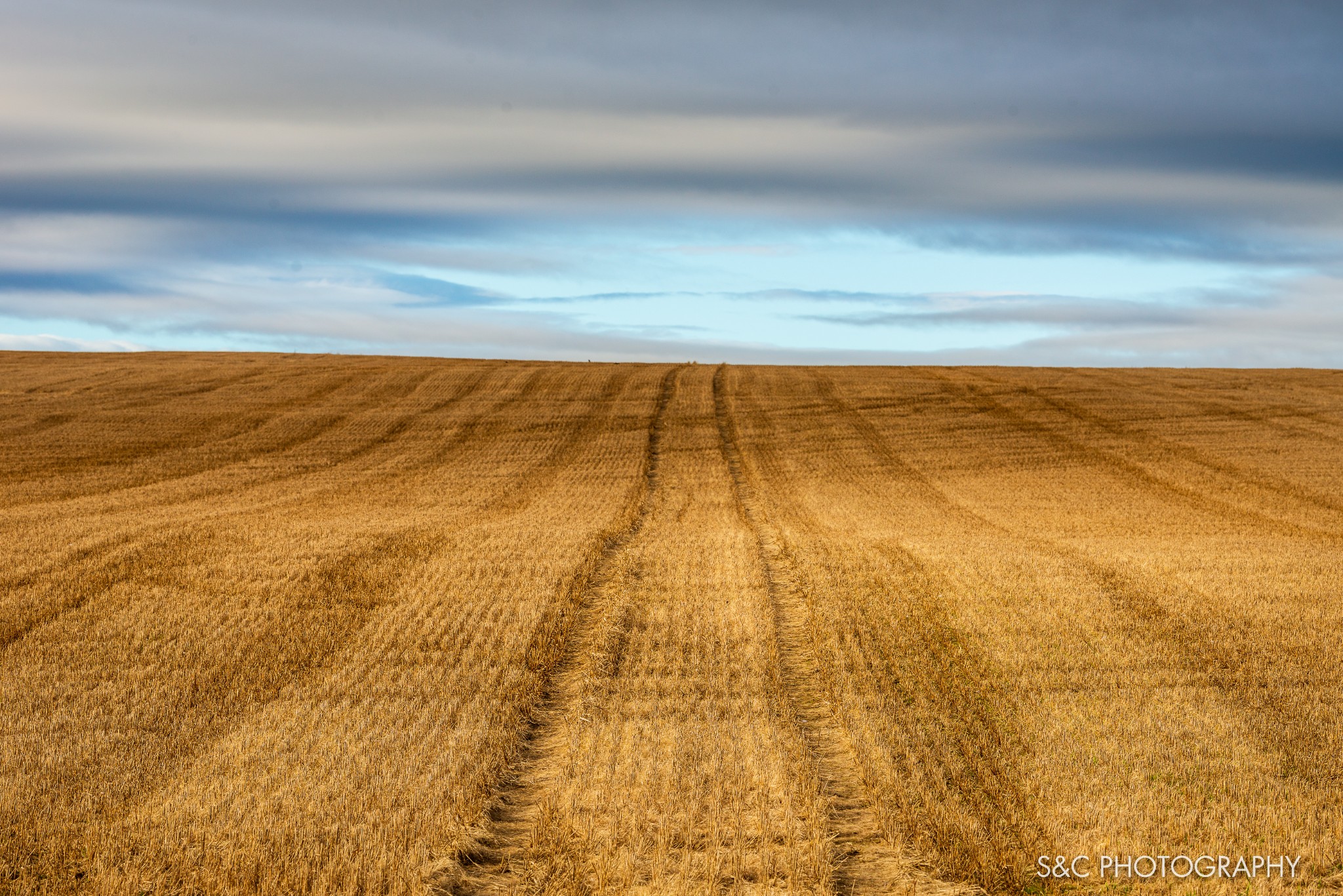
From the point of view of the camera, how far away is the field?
7.89m

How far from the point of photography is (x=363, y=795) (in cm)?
876

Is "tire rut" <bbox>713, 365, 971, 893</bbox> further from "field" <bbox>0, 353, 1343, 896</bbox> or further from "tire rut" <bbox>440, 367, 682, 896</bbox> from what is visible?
"tire rut" <bbox>440, 367, 682, 896</bbox>

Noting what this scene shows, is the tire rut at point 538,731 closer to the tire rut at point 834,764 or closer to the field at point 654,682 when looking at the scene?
the field at point 654,682

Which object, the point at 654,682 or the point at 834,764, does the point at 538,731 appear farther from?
the point at 834,764

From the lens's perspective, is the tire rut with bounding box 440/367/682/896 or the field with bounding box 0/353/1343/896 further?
the field with bounding box 0/353/1343/896

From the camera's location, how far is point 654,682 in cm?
1206

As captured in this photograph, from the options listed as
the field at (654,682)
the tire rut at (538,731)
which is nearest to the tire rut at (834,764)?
the field at (654,682)

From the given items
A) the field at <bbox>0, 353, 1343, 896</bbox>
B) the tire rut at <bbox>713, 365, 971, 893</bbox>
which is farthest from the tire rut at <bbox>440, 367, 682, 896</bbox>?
the tire rut at <bbox>713, 365, 971, 893</bbox>

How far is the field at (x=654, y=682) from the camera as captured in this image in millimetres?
7891

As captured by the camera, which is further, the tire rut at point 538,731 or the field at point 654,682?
the field at point 654,682

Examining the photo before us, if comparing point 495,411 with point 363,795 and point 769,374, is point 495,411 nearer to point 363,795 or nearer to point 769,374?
point 769,374

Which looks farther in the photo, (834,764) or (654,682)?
(654,682)

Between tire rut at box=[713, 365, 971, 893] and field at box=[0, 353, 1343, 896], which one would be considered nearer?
tire rut at box=[713, 365, 971, 893]

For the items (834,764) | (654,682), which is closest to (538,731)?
(654,682)
